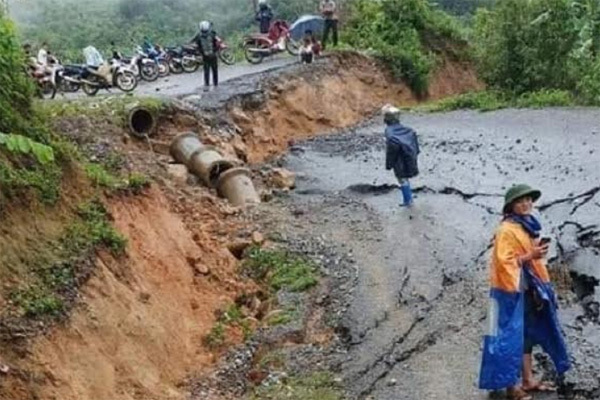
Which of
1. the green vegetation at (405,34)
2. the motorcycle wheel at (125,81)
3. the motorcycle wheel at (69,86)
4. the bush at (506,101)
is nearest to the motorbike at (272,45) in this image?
the green vegetation at (405,34)

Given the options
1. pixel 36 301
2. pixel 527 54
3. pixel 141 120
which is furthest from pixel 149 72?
pixel 36 301

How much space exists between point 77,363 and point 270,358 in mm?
1860

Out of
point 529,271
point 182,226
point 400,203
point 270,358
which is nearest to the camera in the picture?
point 529,271

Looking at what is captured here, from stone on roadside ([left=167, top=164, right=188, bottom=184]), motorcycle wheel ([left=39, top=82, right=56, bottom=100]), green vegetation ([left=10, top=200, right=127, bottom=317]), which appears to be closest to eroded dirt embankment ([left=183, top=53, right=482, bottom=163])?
stone on roadside ([left=167, top=164, right=188, bottom=184])

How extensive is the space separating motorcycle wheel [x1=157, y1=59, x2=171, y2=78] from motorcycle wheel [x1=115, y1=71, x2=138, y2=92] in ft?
11.3

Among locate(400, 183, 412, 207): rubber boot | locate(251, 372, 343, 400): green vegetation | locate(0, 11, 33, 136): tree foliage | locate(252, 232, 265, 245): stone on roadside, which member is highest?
locate(0, 11, 33, 136): tree foliage

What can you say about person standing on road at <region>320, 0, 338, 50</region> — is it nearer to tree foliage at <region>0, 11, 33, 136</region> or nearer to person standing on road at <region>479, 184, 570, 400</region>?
tree foliage at <region>0, 11, 33, 136</region>

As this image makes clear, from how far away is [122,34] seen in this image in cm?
3522

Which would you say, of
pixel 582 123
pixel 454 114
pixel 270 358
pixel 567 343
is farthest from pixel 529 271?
pixel 454 114

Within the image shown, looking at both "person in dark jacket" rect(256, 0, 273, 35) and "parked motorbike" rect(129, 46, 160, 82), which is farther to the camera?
"person in dark jacket" rect(256, 0, 273, 35)

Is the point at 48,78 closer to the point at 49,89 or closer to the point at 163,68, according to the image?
the point at 49,89

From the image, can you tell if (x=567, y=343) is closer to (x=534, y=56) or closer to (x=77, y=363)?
(x=77, y=363)

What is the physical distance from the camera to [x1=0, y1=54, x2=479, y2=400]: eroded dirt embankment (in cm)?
833

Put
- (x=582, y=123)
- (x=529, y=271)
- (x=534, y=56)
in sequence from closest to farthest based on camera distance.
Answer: (x=529, y=271)
(x=582, y=123)
(x=534, y=56)
